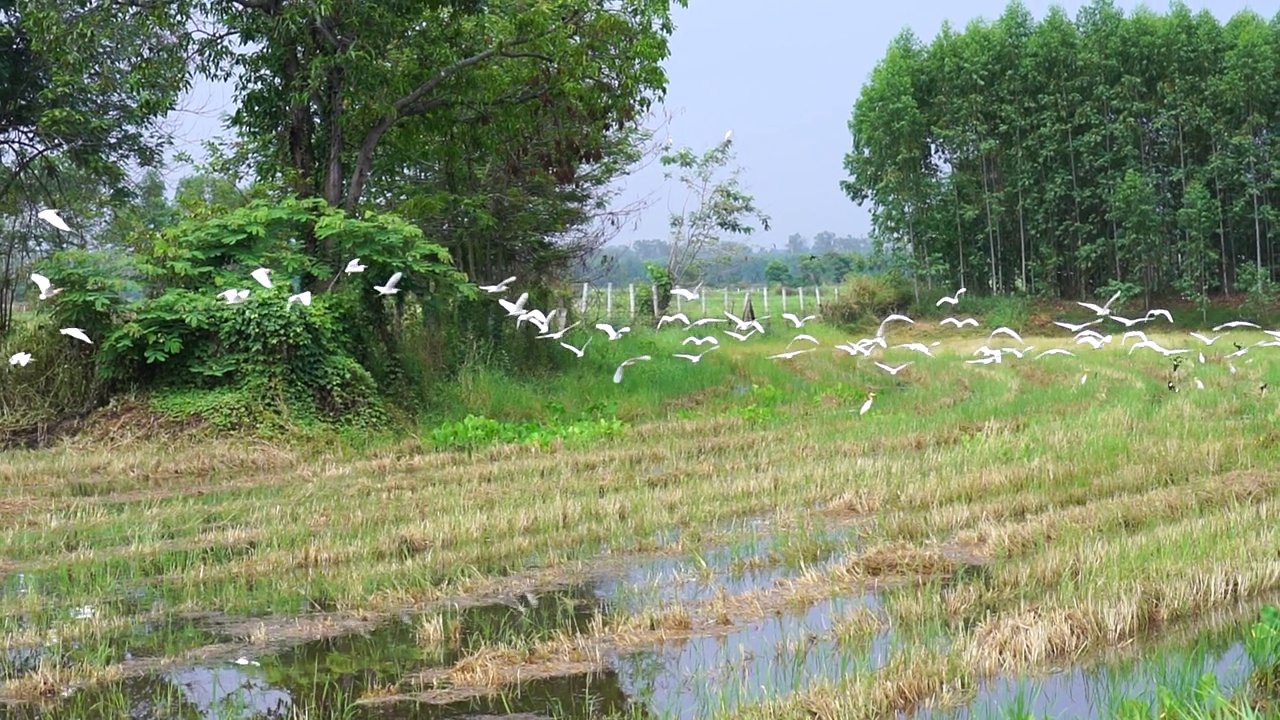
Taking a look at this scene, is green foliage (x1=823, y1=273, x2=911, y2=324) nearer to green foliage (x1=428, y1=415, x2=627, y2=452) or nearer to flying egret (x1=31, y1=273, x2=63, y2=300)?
green foliage (x1=428, y1=415, x2=627, y2=452)

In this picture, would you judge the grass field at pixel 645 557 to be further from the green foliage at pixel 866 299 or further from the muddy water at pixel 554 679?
the green foliage at pixel 866 299

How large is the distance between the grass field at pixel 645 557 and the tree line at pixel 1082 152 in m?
21.5

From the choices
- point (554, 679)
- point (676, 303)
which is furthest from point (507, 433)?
point (676, 303)

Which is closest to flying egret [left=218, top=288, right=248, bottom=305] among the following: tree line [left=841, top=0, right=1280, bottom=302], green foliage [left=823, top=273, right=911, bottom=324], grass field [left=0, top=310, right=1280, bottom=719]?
grass field [left=0, top=310, right=1280, bottom=719]

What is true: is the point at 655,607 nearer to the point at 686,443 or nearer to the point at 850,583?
the point at 850,583

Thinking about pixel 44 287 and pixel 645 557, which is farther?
pixel 44 287

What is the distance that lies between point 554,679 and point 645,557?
2.20 meters

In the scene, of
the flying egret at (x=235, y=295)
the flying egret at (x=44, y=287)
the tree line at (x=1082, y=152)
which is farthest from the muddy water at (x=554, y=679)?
the tree line at (x=1082, y=152)

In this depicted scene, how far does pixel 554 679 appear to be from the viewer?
15.6 feet

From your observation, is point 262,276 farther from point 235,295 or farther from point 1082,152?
point 1082,152

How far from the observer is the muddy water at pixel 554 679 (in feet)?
14.3

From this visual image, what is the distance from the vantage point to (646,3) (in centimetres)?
1481

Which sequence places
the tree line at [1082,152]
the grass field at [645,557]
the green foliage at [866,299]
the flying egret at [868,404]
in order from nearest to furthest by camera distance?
the grass field at [645,557], the flying egret at [868,404], the tree line at [1082,152], the green foliage at [866,299]

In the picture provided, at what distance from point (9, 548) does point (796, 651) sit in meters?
5.25
